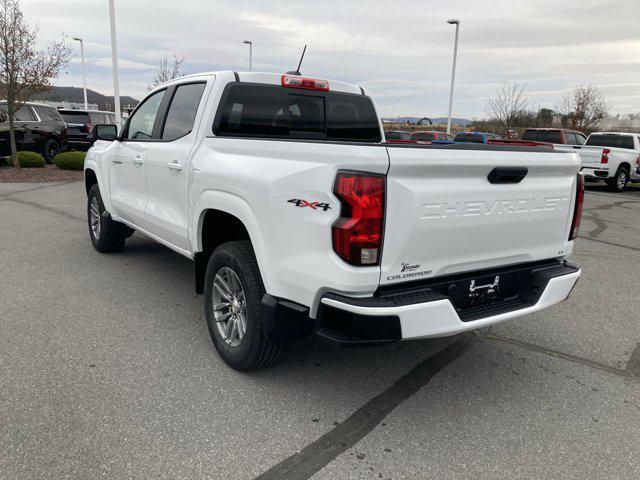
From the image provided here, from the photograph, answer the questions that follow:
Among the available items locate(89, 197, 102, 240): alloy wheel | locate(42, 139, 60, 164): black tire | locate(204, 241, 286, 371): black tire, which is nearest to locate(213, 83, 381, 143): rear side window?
locate(204, 241, 286, 371): black tire

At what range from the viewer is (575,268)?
3229 mm

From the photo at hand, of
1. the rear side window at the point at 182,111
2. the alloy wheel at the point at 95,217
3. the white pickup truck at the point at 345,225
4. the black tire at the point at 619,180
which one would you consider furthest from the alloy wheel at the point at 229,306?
the black tire at the point at 619,180

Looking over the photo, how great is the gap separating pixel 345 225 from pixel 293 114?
2.00 meters

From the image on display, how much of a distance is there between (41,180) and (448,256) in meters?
13.6

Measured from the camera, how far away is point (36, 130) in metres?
16.3

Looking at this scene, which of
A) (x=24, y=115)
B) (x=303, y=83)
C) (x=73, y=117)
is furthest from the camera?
(x=73, y=117)

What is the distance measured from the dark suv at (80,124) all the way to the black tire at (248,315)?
16.7 m

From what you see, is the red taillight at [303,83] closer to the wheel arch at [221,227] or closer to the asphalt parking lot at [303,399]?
the wheel arch at [221,227]

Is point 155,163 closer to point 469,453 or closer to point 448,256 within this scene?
point 448,256

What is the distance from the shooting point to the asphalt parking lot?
8.07 ft

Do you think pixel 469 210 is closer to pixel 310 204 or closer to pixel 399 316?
pixel 399 316

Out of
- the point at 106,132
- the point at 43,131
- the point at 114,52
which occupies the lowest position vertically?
the point at 43,131

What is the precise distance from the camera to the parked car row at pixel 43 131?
609 inches

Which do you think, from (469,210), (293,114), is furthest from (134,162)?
(469,210)
